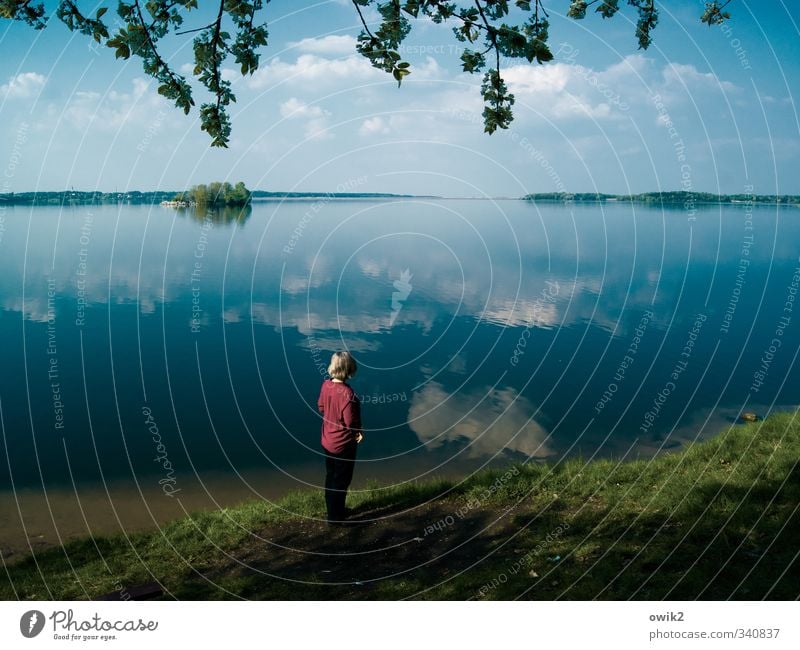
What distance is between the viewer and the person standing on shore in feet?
27.1

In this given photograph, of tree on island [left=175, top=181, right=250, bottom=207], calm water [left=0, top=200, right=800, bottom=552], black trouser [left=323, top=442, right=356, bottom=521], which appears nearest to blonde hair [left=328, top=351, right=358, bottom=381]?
black trouser [left=323, top=442, right=356, bottom=521]

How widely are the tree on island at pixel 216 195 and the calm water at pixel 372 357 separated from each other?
4351cm

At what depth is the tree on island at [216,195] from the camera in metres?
83.9

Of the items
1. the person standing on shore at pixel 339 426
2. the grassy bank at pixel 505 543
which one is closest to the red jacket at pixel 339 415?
the person standing on shore at pixel 339 426

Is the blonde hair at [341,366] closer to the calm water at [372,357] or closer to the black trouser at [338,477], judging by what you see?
the black trouser at [338,477]

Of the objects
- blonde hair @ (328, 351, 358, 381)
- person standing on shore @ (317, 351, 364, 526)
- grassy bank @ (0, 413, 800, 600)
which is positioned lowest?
grassy bank @ (0, 413, 800, 600)

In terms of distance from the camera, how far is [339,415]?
830cm

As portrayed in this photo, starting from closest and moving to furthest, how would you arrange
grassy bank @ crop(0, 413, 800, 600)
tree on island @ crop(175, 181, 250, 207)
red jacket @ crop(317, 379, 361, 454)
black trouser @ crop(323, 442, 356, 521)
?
grassy bank @ crop(0, 413, 800, 600) → red jacket @ crop(317, 379, 361, 454) → black trouser @ crop(323, 442, 356, 521) → tree on island @ crop(175, 181, 250, 207)

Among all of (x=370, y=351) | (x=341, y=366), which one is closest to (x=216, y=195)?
(x=370, y=351)

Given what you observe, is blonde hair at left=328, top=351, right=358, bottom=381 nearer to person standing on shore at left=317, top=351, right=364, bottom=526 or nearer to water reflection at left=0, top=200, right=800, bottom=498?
person standing on shore at left=317, top=351, right=364, bottom=526

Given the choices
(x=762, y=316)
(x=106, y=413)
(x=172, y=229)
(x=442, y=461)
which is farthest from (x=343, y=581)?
(x=172, y=229)

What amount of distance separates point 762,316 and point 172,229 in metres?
48.5

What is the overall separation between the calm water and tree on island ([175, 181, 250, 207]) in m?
43.5

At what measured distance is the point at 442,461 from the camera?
529 inches
